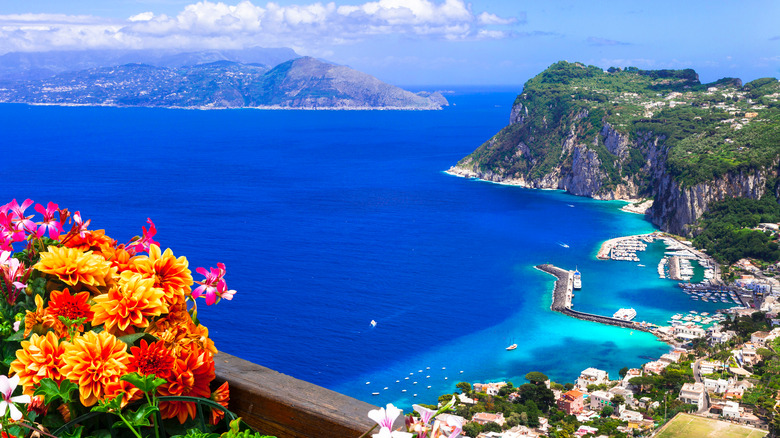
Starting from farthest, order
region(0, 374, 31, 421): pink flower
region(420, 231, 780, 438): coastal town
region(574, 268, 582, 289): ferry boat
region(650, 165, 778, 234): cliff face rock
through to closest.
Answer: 1. region(650, 165, 778, 234): cliff face rock
2. region(574, 268, 582, 289): ferry boat
3. region(420, 231, 780, 438): coastal town
4. region(0, 374, 31, 421): pink flower

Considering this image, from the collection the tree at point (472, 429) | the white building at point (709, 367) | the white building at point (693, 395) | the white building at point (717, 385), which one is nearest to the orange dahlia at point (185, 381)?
the tree at point (472, 429)

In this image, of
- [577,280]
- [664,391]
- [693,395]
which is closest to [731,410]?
[693,395]

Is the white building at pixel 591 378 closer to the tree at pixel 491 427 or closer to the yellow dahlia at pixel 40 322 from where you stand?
the tree at pixel 491 427

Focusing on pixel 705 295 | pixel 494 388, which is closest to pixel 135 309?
pixel 494 388

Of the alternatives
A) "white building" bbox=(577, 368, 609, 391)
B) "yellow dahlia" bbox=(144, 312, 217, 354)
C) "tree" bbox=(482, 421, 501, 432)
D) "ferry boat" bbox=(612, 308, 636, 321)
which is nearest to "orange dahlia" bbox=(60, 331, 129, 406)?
"yellow dahlia" bbox=(144, 312, 217, 354)

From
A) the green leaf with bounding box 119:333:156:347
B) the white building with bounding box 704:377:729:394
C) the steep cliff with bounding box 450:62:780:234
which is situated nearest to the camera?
the green leaf with bounding box 119:333:156:347

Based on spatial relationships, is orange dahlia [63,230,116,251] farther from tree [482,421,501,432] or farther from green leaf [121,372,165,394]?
tree [482,421,501,432]
